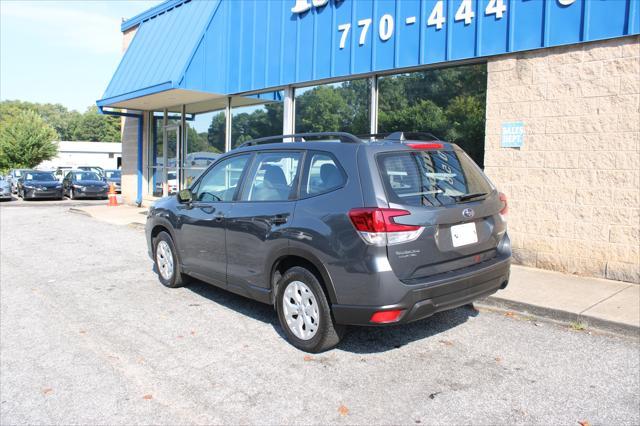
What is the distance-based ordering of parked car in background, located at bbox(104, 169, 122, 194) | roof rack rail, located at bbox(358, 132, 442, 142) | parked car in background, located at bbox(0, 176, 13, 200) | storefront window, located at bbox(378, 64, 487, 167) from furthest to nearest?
parked car in background, located at bbox(104, 169, 122, 194), parked car in background, located at bbox(0, 176, 13, 200), storefront window, located at bbox(378, 64, 487, 167), roof rack rail, located at bbox(358, 132, 442, 142)

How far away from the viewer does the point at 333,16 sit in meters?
9.80

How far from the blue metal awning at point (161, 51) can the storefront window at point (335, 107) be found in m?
3.44

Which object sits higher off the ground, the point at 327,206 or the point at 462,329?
the point at 327,206

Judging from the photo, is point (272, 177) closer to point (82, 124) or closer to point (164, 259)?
point (164, 259)

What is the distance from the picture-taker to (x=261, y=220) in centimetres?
488

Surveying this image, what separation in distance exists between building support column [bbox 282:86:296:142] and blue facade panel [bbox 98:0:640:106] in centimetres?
25

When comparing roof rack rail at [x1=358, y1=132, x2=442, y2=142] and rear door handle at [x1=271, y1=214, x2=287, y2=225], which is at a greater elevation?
roof rack rail at [x1=358, y1=132, x2=442, y2=142]

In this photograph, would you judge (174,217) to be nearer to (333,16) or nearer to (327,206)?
(327,206)

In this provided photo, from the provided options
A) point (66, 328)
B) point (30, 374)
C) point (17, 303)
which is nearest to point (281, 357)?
point (30, 374)

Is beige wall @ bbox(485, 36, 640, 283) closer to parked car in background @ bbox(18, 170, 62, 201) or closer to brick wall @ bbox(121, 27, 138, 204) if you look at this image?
brick wall @ bbox(121, 27, 138, 204)

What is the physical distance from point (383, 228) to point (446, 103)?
506cm

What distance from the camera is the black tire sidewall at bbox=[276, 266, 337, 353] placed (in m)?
4.28

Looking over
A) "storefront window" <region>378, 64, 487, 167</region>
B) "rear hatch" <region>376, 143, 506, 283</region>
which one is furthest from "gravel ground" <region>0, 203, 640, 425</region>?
"storefront window" <region>378, 64, 487, 167</region>

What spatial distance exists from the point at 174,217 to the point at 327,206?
8.87 ft
